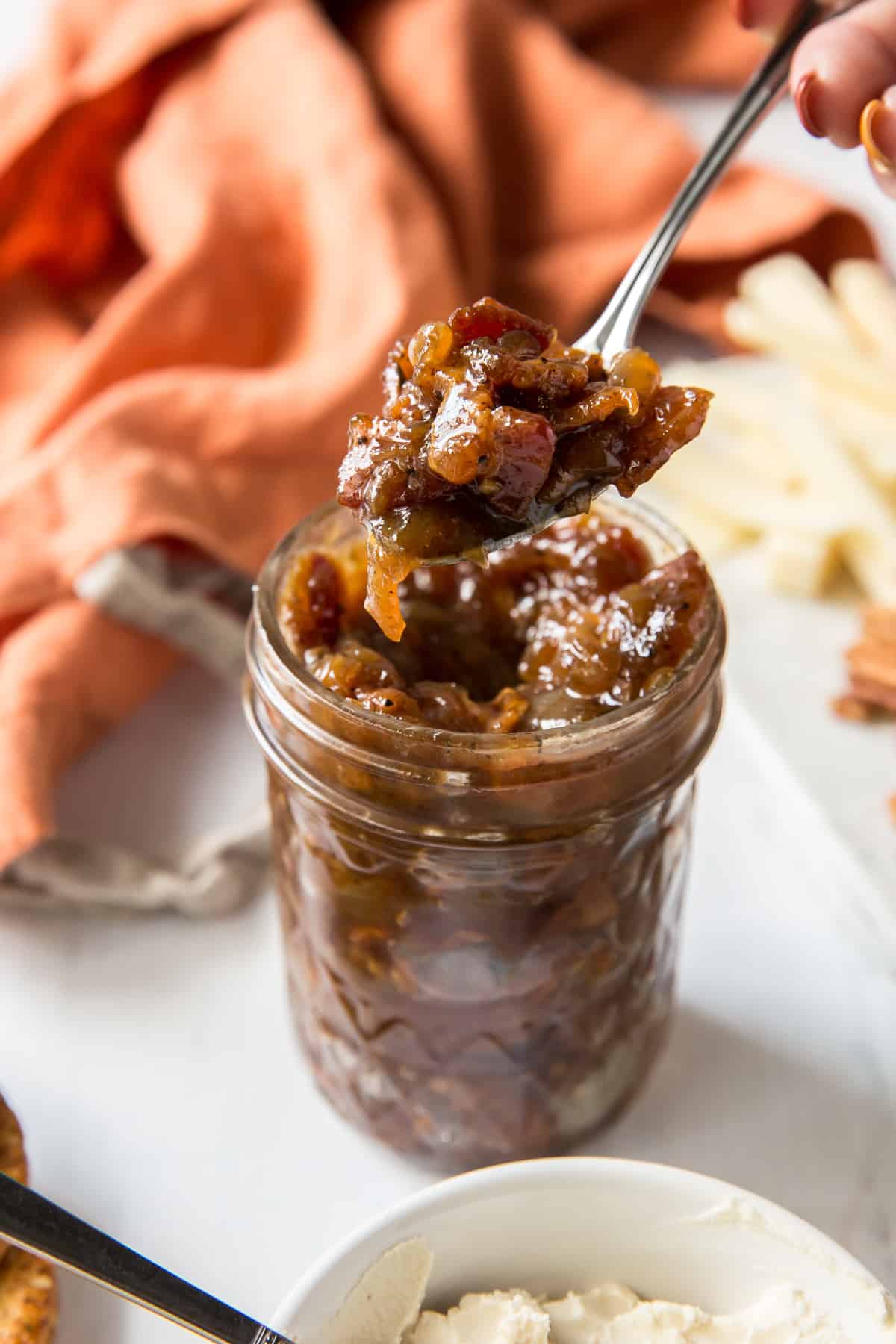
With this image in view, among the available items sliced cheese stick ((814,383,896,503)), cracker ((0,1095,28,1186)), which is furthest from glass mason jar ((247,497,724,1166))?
sliced cheese stick ((814,383,896,503))

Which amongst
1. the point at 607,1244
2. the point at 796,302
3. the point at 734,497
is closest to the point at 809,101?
the point at 734,497

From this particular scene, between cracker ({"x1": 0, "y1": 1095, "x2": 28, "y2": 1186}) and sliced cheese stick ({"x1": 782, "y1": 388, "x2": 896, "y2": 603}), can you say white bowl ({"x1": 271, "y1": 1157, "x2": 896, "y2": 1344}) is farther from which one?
sliced cheese stick ({"x1": 782, "y1": 388, "x2": 896, "y2": 603})

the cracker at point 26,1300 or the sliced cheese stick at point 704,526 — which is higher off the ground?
the cracker at point 26,1300

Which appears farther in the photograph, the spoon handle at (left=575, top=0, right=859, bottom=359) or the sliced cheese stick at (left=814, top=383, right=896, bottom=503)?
the sliced cheese stick at (left=814, top=383, right=896, bottom=503)

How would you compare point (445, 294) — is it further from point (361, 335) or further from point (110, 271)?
point (110, 271)

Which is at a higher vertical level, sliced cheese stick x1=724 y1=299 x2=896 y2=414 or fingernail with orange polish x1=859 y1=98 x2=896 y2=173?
fingernail with orange polish x1=859 y1=98 x2=896 y2=173

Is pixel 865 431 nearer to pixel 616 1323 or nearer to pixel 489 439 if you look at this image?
pixel 489 439

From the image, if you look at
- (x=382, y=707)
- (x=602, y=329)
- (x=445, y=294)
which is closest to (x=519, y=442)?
(x=382, y=707)

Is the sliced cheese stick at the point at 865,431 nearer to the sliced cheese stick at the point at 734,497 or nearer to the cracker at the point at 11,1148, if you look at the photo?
the sliced cheese stick at the point at 734,497

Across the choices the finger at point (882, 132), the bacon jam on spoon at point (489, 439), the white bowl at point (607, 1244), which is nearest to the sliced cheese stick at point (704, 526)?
the finger at point (882, 132)
